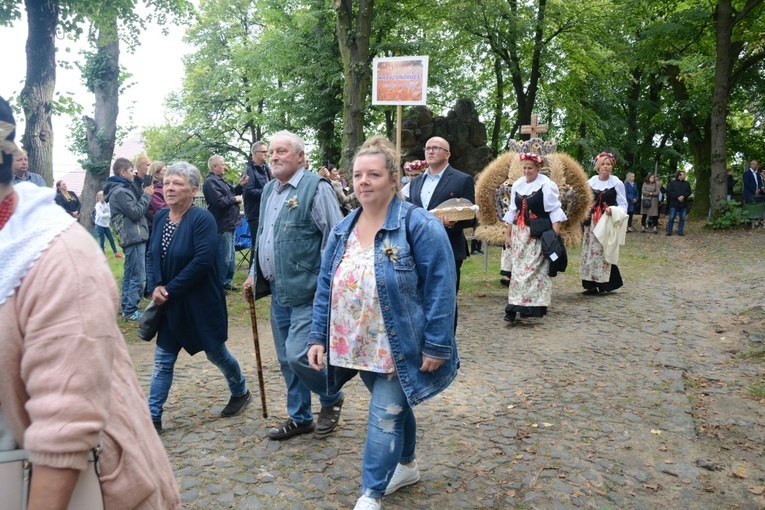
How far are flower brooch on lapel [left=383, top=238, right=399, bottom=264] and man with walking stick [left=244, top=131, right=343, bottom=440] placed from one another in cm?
112

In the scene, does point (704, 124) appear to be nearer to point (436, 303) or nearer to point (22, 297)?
point (436, 303)

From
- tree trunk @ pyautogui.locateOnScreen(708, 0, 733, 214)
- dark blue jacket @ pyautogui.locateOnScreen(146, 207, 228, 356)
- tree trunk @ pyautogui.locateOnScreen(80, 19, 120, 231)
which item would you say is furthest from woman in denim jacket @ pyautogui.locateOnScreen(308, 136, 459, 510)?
tree trunk @ pyautogui.locateOnScreen(708, 0, 733, 214)

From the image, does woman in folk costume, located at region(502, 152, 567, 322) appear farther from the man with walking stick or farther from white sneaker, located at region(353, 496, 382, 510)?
white sneaker, located at region(353, 496, 382, 510)

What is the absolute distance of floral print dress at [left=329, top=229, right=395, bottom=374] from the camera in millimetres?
3148

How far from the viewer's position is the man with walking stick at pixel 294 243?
4.16 metres

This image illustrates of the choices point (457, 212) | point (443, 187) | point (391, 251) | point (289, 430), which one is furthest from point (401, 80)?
point (391, 251)

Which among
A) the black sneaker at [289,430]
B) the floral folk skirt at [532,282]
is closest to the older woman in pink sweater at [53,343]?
the black sneaker at [289,430]

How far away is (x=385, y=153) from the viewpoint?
3252 millimetres

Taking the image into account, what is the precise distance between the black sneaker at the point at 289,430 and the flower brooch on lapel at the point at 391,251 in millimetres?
1908

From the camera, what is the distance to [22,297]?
137cm

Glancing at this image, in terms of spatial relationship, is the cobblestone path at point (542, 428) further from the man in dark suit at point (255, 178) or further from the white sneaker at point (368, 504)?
the man in dark suit at point (255, 178)

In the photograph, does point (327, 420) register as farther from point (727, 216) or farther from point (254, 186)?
point (727, 216)

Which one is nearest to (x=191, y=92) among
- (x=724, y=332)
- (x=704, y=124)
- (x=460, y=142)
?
(x=460, y=142)

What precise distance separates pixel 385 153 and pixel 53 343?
2.15 m
